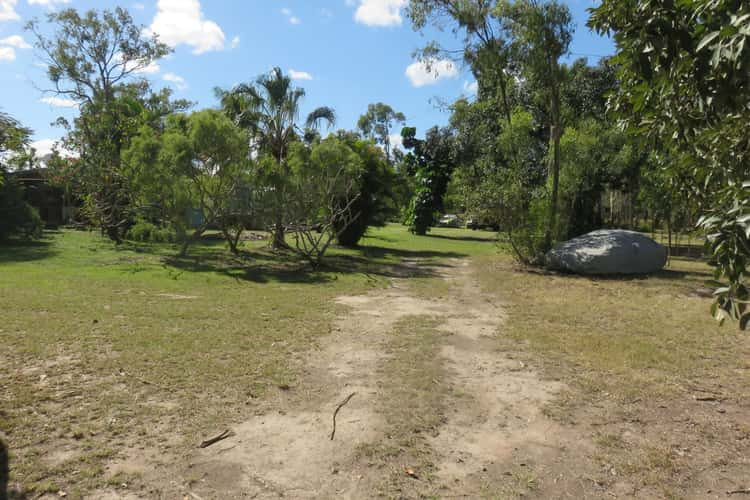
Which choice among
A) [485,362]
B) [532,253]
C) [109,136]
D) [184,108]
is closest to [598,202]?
[532,253]

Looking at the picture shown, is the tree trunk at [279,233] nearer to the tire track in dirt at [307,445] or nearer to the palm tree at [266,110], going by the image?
the palm tree at [266,110]

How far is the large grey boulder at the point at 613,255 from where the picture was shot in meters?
13.9

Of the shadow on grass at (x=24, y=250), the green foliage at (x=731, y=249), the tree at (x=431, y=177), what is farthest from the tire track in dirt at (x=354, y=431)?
the tree at (x=431, y=177)

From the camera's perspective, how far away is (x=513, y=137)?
17.6m

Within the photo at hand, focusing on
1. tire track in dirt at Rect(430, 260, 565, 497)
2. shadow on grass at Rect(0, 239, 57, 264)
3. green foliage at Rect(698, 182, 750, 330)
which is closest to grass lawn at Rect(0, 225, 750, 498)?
tire track in dirt at Rect(430, 260, 565, 497)

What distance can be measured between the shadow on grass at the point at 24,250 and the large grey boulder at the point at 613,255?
1515 centimetres

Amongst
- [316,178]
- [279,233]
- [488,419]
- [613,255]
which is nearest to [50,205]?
[279,233]

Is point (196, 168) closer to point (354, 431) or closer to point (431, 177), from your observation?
point (354, 431)

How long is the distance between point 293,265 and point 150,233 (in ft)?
29.7

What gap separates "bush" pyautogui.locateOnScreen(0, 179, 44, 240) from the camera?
60.7 ft

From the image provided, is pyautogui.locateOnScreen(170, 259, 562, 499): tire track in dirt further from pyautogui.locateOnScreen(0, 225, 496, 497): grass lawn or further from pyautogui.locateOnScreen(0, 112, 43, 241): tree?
pyautogui.locateOnScreen(0, 112, 43, 241): tree

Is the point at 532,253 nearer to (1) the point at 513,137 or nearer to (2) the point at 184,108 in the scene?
(1) the point at 513,137

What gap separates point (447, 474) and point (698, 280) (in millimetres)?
11932

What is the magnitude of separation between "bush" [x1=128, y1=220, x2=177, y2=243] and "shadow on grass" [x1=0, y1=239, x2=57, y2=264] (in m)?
3.15
